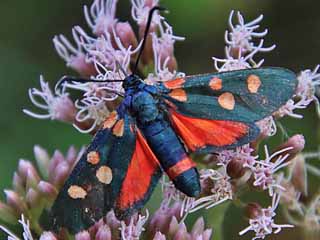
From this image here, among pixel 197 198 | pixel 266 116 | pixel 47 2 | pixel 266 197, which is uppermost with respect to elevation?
pixel 47 2

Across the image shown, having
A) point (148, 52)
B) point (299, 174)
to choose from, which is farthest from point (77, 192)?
point (299, 174)

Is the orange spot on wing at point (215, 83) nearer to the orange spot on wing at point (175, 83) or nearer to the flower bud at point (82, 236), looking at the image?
the orange spot on wing at point (175, 83)

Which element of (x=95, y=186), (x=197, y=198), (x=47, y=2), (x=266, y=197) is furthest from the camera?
(x=47, y=2)

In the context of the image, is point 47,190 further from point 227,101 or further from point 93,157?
point 227,101

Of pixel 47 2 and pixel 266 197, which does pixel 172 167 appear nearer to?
pixel 266 197

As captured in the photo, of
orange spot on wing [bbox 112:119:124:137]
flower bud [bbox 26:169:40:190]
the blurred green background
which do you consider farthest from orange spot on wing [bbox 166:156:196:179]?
the blurred green background

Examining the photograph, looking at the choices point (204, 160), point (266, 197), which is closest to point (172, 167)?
point (204, 160)

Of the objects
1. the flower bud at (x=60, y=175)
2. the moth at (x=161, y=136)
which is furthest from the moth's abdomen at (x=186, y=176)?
the flower bud at (x=60, y=175)

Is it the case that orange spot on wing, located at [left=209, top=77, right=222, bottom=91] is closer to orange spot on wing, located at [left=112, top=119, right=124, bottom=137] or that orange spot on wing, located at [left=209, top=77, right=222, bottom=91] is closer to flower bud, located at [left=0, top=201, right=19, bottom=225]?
orange spot on wing, located at [left=112, top=119, right=124, bottom=137]

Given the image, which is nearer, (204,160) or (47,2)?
(204,160)
